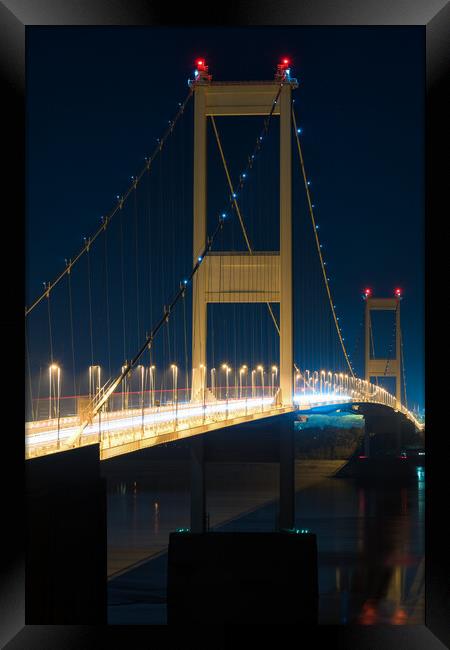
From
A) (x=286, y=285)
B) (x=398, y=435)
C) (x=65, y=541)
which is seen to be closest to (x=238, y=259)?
(x=286, y=285)

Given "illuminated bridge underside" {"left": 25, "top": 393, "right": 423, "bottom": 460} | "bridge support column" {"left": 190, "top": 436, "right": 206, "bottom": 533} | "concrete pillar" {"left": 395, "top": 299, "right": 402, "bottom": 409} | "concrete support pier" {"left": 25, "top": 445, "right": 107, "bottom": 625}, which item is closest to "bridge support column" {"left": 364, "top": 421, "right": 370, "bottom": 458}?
"concrete pillar" {"left": 395, "top": 299, "right": 402, "bottom": 409}

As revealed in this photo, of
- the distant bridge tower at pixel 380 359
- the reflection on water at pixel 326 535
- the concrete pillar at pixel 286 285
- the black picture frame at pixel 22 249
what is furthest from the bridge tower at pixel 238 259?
the distant bridge tower at pixel 380 359

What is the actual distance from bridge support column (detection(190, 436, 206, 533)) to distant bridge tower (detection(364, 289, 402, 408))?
30.7m

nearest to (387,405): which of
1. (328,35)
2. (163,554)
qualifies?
(328,35)

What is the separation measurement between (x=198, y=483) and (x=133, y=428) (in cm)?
559

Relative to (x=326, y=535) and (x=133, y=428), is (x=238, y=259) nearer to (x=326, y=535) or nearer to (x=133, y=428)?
(x=133, y=428)

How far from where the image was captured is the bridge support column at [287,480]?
48.2 ft

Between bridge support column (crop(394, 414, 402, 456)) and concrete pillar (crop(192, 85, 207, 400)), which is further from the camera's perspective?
bridge support column (crop(394, 414, 402, 456))

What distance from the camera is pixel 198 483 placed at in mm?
14289

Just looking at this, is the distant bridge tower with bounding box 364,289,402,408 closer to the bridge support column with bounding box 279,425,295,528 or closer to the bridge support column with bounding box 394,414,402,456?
the bridge support column with bounding box 394,414,402,456

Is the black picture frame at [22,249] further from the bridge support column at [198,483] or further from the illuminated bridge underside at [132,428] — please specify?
the bridge support column at [198,483]

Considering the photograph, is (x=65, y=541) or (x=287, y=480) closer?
(x=65, y=541)

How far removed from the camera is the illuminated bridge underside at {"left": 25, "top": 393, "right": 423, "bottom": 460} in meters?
7.46

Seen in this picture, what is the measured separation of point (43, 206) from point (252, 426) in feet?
94.0
